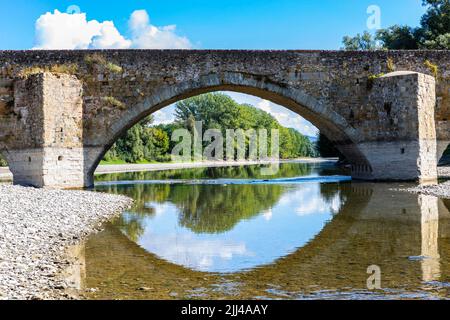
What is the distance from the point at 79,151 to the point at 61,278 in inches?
549

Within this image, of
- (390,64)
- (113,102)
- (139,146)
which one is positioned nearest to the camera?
(113,102)

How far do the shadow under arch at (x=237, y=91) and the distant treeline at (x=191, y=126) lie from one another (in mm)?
29391

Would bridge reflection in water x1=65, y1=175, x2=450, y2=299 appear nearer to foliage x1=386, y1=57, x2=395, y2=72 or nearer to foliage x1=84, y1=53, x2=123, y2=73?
foliage x1=84, y1=53, x2=123, y2=73

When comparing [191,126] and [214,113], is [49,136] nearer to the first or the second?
[191,126]

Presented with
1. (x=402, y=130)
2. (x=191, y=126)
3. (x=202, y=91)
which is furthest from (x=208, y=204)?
(x=191, y=126)

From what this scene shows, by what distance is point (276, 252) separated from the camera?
8.24m

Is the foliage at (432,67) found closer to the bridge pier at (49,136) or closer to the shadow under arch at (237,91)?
the shadow under arch at (237,91)

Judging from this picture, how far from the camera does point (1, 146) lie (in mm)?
19547

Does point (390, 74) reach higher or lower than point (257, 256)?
higher

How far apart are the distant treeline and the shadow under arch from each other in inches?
1157

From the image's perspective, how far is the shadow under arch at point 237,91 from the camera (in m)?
20.4

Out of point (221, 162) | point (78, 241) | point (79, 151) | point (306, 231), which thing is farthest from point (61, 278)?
point (221, 162)

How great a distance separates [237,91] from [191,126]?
152 ft
